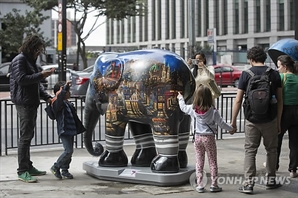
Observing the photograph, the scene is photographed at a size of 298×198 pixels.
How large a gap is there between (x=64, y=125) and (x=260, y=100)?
269 cm

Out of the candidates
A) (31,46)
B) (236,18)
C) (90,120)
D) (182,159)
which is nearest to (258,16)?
(236,18)

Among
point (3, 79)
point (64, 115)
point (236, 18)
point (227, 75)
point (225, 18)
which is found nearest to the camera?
point (64, 115)

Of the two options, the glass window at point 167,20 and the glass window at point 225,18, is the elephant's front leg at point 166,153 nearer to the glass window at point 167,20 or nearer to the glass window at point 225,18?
the glass window at point 225,18

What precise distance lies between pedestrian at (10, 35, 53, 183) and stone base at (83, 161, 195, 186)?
90 cm

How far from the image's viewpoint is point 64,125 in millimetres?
7344

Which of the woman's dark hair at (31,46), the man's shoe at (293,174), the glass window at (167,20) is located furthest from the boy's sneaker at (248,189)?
the glass window at (167,20)

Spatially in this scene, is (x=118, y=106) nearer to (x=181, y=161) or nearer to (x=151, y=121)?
(x=151, y=121)

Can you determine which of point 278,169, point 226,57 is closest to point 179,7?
point 226,57

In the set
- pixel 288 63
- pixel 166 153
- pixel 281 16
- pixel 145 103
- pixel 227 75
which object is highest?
pixel 281 16

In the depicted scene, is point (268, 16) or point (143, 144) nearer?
point (143, 144)

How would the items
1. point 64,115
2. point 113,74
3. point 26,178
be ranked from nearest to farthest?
point 113,74 → point 26,178 → point 64,115

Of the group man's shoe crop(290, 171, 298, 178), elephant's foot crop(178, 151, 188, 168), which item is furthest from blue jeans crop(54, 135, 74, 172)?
man's shoe crop(290, 171, 298, 178)

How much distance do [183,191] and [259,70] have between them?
69.3 inches

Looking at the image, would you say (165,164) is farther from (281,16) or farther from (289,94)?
(281,16)
